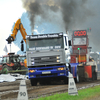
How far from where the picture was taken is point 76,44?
29797 millimetres

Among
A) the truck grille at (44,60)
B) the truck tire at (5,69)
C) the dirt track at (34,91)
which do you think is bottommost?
the dirt track at (34,91)

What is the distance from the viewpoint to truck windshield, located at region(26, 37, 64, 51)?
1453 centimetres

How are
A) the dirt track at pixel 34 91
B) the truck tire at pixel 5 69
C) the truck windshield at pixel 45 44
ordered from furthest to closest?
the truck tire at pixel 5 69, the truck windshield at pixel 45 44, the dirt track at pixel 34 91

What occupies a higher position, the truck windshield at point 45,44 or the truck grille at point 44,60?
the truck windshield at point 45,44

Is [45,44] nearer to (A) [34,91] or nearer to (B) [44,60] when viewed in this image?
(B) [44,60]

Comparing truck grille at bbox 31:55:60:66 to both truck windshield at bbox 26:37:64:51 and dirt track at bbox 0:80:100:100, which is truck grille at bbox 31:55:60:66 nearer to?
truck windshield at bbox 26:37:64:51

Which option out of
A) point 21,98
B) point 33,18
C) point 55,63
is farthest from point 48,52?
point 33,18

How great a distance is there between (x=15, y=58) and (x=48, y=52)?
13751 mm

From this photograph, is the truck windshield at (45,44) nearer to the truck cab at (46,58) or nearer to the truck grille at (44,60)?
the truck cab at (46,58)

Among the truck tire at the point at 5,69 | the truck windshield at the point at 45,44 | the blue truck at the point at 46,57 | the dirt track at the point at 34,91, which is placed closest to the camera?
the dirt track at the point at 34,91

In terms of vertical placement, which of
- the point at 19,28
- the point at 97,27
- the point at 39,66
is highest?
the point at 97,27

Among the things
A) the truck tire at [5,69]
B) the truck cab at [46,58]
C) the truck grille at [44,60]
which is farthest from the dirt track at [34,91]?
the truck tire at [5,69]

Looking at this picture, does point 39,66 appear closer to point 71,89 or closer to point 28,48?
point 28,48

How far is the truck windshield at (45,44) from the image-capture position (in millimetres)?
14531
